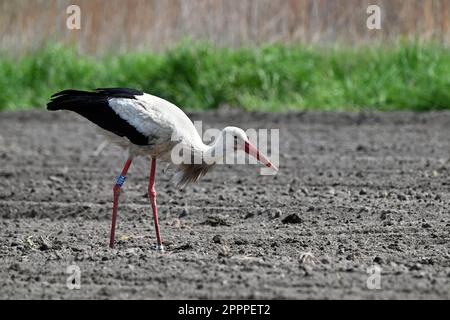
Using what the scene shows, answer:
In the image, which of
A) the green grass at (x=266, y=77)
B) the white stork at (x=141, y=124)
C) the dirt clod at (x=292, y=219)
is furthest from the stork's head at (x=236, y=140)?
the green grass at (x=266, y=77)

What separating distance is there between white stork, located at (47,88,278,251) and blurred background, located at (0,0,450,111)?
21.5ft

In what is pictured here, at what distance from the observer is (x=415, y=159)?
10.3 metres

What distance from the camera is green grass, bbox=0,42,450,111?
14055 millimetres

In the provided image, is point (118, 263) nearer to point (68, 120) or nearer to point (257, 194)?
point (257, 194)

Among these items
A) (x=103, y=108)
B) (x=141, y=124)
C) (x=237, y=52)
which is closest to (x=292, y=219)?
(x=141, y=124)

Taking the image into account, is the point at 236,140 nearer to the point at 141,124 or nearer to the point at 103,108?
A: the point at 141,124

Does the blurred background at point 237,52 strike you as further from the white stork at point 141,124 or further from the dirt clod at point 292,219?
the white stork at point 141,124

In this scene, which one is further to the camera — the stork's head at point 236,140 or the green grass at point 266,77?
the green grass at point 266,77

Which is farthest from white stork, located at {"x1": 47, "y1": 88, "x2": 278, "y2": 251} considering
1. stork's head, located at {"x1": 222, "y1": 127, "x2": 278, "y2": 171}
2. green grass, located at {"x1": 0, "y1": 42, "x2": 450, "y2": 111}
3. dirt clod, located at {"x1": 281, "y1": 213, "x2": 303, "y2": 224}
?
green grass, located at {"x1": 0, "y1": 42, "x2": 450, "y2": 111}

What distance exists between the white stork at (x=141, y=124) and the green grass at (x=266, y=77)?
655 centimetres

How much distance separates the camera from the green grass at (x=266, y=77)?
14.1 metres

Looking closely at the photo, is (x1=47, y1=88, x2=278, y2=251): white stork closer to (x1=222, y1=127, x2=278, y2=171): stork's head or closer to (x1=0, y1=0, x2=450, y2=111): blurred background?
(x1=222, y1=127, x2=278, y2=171): stork's head

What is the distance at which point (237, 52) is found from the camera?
15.1m

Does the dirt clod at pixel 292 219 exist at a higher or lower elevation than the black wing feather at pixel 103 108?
lower
